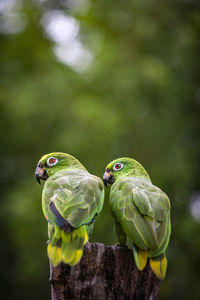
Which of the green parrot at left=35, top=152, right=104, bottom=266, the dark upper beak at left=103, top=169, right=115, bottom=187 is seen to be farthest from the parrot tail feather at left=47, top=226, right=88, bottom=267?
the dark upper beak at left=103, top=169, right=115, bottom=187

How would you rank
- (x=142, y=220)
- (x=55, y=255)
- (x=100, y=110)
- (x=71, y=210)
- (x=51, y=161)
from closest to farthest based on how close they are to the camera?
(x=55, y=255), (x=71, y=210), (x=142, y=220), (x=51, y=161), (x=100, y=110)

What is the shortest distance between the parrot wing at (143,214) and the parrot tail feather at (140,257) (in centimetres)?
4

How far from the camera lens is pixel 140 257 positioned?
2.79 meters

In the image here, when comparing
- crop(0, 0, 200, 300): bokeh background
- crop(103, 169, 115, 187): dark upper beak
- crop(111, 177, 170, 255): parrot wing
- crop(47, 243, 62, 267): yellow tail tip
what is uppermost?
crop(0, 0, 200, 300): bokeh background

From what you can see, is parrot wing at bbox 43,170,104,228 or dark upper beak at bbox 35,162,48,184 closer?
parrot wing at bbox 43,170,104,228

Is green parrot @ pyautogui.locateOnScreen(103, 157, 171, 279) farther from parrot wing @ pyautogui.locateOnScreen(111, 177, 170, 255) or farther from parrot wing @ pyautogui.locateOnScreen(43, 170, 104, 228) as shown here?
parrot wing @ pyautogui.locateOnScreen(43, 170, 104, 228)

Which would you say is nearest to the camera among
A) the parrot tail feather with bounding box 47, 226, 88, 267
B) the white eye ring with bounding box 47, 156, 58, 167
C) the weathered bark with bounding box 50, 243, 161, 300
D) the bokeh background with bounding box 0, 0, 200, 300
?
the parrot tail feather with bounding box 47, 226, 88, 267

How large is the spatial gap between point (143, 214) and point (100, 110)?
5.54 meters

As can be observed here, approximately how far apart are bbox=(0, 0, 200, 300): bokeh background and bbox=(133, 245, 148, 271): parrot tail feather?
5295 mm

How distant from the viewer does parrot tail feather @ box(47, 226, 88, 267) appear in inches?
104

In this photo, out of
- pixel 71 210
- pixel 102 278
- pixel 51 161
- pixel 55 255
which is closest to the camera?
pixel 55 255

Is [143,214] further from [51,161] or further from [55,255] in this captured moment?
[51,161]

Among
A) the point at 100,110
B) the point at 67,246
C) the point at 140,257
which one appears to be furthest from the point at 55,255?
the point at 100,110

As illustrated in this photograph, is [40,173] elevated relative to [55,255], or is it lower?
elevated
